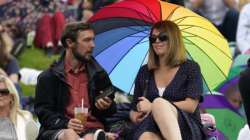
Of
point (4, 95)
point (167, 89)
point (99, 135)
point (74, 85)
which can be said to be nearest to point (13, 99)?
point (4, 95)

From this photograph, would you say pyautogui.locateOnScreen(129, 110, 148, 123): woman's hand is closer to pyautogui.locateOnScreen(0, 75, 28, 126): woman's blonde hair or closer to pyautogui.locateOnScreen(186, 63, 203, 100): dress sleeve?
pyautogui.locateOnScreen(186, 63, 203, 100): dress sleeve

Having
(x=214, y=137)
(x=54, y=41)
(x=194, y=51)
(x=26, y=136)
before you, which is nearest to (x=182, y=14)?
(x=194, y=51)

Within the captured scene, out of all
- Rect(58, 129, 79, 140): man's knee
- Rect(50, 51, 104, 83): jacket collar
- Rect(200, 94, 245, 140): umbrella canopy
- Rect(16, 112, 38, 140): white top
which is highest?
Rect(50, 51, 104, 83): jacket collar

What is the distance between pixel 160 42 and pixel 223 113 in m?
2.46

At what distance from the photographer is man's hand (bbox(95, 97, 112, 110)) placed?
308 inches

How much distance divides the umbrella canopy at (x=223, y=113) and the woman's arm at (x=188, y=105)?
216 cm

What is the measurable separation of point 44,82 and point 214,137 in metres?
1.66

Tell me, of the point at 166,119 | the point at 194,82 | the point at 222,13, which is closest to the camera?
the point at 166,119

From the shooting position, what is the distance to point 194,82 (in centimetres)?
771

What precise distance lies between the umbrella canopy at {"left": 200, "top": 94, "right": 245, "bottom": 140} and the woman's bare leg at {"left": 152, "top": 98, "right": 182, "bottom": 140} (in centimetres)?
253

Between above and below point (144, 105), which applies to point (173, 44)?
above

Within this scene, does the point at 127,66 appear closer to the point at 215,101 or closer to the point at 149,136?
the point at 149,136

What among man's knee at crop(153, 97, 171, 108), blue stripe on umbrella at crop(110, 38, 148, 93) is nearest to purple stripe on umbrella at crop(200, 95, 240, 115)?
blue stripe on umbrella at crop(110, 38, 148, 93)

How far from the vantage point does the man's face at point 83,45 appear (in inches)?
313
